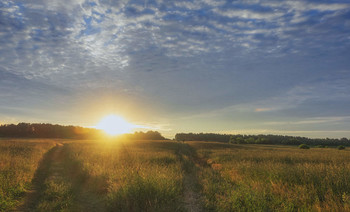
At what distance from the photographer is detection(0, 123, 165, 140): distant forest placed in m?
76.5

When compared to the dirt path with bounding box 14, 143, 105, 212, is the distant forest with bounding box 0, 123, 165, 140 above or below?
above

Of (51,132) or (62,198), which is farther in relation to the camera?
(51,132)

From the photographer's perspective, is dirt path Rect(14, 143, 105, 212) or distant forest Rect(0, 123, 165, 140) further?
distant forest Rect(0, 123, 165, 140)

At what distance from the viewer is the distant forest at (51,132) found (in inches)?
3013

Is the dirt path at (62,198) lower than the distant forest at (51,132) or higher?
lower

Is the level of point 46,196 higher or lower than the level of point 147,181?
lower

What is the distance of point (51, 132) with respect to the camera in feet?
269

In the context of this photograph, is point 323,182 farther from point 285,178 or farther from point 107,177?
point 107,177

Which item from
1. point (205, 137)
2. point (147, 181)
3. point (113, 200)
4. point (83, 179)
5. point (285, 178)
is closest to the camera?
point (113, 200)

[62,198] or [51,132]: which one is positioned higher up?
[51,132]

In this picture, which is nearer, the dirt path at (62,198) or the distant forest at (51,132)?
the dirt path at (62,198)

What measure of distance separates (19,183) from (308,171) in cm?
1366

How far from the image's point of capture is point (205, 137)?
11175 centimetres

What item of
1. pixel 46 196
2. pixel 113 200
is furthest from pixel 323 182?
pixel 46 196
